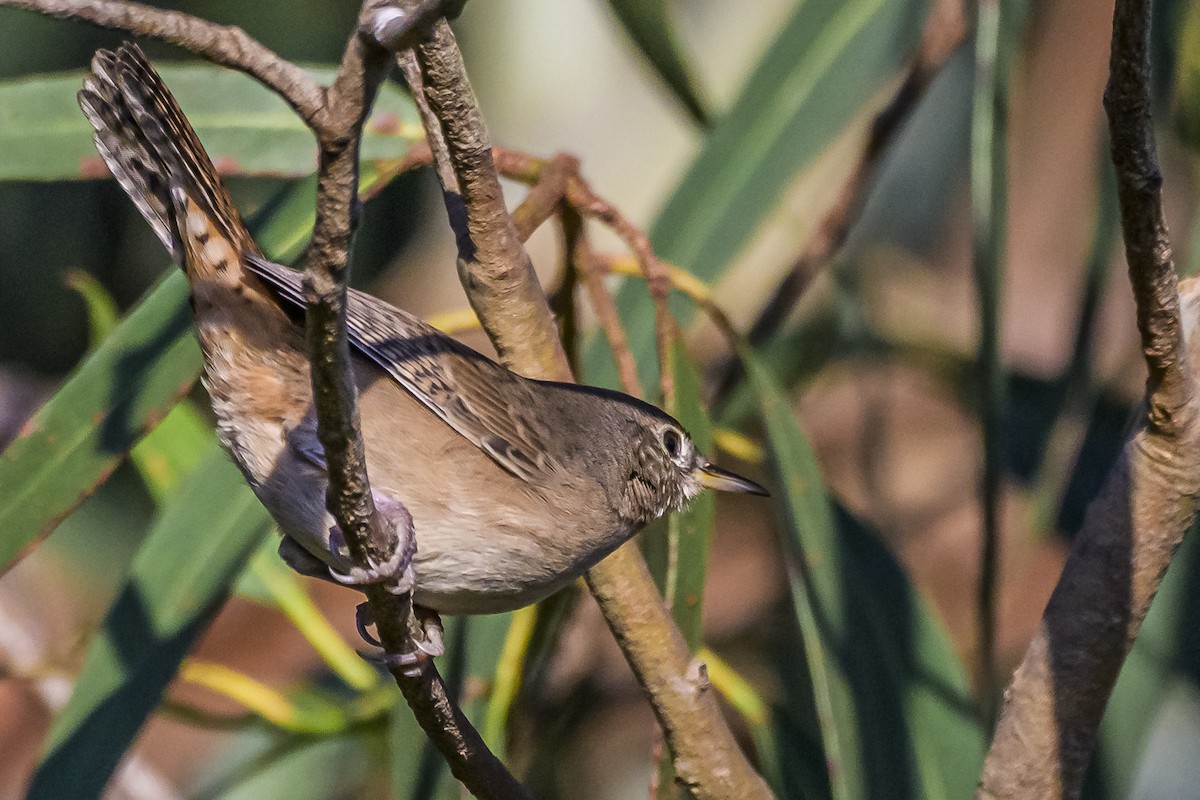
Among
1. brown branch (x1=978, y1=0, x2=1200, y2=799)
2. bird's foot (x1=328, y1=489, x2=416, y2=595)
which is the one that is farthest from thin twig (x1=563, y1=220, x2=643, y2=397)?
brown branch (x1=978, y1=0, x2=1200, y2=799)

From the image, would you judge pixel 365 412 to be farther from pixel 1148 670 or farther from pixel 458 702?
pixel 1148 670

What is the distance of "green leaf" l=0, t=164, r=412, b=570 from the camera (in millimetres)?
2357

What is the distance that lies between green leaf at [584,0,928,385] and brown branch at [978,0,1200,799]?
131 centimetres

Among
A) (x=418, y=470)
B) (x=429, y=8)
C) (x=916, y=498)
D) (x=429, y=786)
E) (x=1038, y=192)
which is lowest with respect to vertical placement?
(x=429, y=786)

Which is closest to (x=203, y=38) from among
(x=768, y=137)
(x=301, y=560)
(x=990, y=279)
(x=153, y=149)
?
(x=153, y=149)

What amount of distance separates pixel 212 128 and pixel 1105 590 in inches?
76.9

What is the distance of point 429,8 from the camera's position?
1.04 m

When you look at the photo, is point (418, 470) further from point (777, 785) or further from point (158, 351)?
point (777, 785)

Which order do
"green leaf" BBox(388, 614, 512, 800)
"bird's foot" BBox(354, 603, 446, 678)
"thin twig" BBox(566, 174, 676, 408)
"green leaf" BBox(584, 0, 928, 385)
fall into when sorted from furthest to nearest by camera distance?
"green leaf" BBox(584, 0, 928, 385) → "green leaf" BBox(388, 614, 512, 800) → "thin twig" BBox(566, 174, 676, 408) → "bird's foot" BBox(354, 603, 446, 678)

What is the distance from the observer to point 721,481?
277 centimetres

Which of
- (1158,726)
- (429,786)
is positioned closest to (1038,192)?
(1158,726)

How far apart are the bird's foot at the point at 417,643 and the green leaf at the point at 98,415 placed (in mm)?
544

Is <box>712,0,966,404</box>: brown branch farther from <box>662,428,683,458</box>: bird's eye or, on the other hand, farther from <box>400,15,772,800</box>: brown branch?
<box>400,15,772,800</box>: brown branch

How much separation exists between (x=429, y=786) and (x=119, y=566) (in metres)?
3.04
